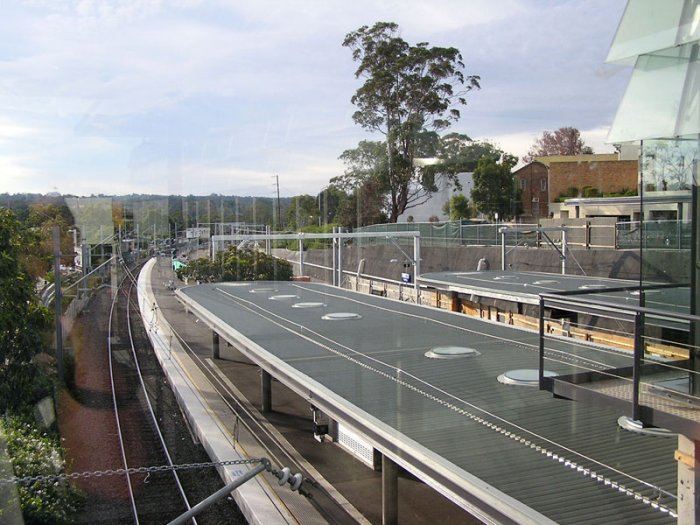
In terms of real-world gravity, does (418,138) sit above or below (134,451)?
above

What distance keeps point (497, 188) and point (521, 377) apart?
3520 mm

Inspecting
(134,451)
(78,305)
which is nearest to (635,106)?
(134,451)

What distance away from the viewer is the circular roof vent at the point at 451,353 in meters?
3.81

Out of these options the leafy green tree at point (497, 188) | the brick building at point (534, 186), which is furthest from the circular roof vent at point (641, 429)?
the leafy green tree at point (497, 188)

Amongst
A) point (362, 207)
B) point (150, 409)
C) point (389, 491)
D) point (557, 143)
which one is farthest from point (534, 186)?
point (150, 409)

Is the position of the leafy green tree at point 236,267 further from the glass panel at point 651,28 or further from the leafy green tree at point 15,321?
the glass panel at point 651,28

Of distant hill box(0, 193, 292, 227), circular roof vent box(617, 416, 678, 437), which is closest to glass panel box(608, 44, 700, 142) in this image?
circular roof vent box(617, 416, 678, 437)

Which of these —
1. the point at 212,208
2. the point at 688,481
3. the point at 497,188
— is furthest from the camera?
the point at 212,208

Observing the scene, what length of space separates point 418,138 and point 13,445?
4622 millimetres

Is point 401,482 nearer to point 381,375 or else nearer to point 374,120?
point 381,375

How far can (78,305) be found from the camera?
631cm

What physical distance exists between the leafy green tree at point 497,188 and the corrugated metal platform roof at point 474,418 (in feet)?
5.90

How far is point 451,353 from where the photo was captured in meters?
3.84

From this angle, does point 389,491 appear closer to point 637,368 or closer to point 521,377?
point 521,377
